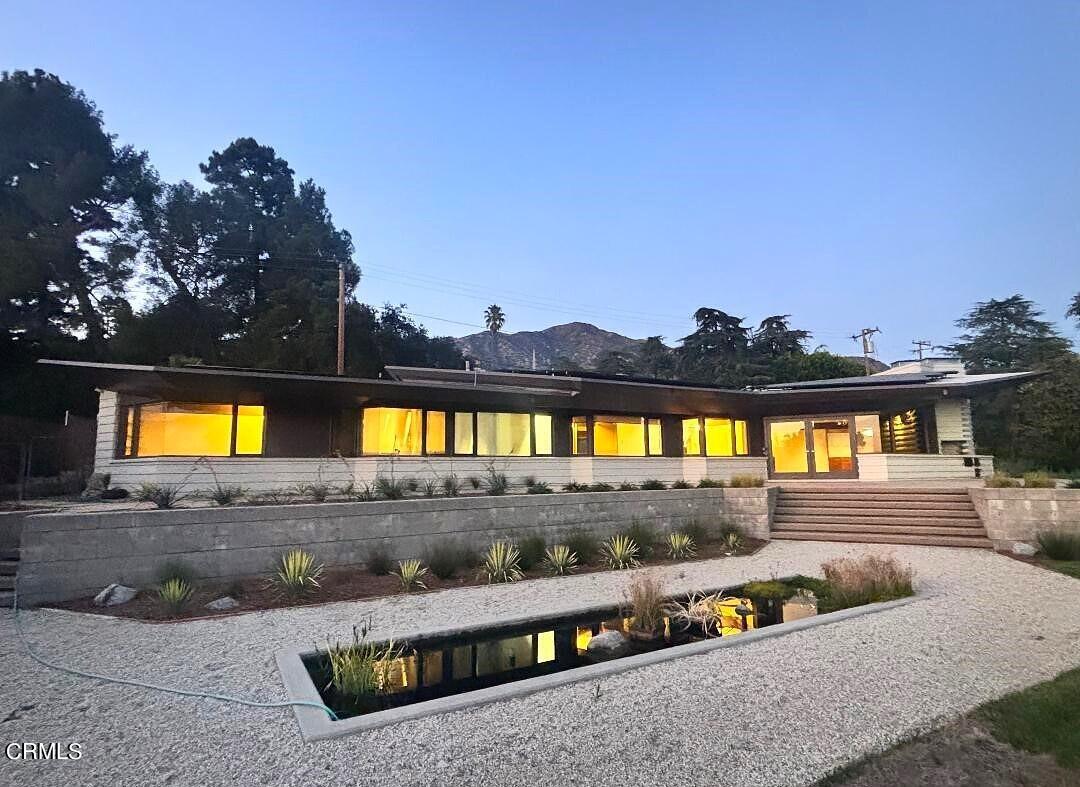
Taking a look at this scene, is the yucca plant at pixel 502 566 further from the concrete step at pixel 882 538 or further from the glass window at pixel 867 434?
the glass window at pixel 867 434

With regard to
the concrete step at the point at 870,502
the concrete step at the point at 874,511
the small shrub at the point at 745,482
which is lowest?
the concrete step at the point at 874,511

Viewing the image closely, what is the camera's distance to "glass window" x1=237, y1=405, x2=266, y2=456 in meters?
13.6

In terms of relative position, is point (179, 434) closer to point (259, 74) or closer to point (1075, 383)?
point (259, 74)

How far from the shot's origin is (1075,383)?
20.4 metres

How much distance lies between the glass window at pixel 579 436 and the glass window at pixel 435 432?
152 inches

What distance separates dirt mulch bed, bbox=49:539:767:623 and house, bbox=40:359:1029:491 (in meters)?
5.26

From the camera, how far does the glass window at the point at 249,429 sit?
13562mm

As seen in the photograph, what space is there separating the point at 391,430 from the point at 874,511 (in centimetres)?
1151

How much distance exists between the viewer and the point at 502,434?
1608 cm

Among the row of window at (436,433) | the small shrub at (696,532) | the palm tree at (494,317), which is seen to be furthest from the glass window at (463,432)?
the palm tree at (494,317)

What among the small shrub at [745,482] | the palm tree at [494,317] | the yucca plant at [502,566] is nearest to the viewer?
the yucca plant at [502,566]

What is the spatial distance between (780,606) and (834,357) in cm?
3681

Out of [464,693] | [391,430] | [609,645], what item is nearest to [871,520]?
[609,645]

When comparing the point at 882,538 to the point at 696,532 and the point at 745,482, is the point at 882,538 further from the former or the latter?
the point at 696,532
